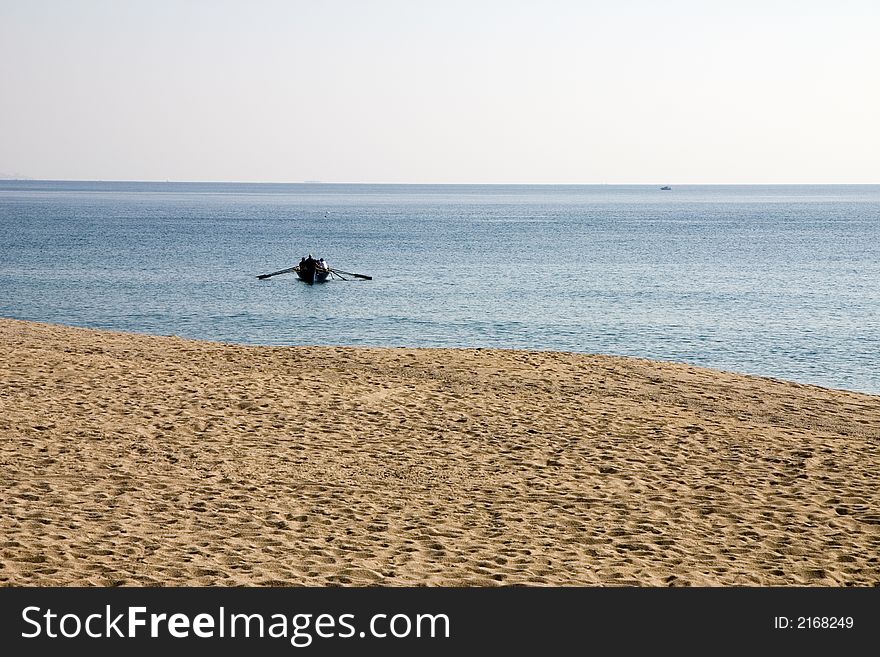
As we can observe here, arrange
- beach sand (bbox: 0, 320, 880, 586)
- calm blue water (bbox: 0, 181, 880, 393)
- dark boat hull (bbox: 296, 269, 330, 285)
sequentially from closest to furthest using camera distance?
beach sand (bbox: 0, 320, 880, 586) < calm blue water (bbox: 0, 181, 880, 393) < dark boat hull (bbox: 296, 269, 330, 285)

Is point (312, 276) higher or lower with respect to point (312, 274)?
lower

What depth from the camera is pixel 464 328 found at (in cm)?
3925

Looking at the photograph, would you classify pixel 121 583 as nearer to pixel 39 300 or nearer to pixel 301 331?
pixel 301 331

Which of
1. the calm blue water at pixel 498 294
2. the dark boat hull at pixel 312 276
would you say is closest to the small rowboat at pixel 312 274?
the dark boat hull at pixel 312 276

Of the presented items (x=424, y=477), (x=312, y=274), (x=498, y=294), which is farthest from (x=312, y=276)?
(x=424, y=477)

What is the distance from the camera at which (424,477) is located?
41.2 ft

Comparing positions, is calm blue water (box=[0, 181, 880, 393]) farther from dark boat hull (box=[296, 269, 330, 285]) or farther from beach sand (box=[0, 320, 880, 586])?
beach sand (box=[0, 320, 880, 586])

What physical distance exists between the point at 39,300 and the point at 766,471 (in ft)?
135

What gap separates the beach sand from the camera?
30.7ft

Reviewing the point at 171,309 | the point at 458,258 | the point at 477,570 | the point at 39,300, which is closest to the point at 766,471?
the point at 477,570

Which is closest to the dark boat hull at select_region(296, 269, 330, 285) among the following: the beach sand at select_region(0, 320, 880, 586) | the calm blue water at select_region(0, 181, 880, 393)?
the calm blue water at select_region(0, 181, 880, 393)

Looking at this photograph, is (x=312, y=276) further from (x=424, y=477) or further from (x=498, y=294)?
(x=424, y=477)

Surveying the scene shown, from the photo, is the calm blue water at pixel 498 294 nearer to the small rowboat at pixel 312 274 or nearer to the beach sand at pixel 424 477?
the small rowboat at pixel 312 274

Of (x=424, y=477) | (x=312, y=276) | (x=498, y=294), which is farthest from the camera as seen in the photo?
(x=312, y=276)
